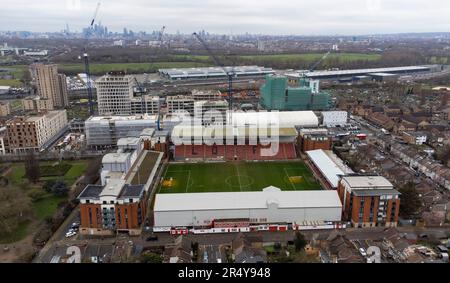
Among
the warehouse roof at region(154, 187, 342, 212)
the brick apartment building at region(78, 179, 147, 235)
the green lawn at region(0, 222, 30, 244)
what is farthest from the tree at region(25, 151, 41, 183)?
the warehouse roof at region(154, 187, 342, 212)

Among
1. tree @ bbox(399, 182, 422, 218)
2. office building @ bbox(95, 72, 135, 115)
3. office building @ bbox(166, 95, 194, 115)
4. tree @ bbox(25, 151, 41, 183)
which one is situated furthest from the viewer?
office building @ bbox(166, 95, 194, 115)

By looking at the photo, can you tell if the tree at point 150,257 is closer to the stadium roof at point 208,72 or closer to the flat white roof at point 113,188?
the flat white roof at point 113,188

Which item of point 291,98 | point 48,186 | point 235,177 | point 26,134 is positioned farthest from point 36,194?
point 291,98

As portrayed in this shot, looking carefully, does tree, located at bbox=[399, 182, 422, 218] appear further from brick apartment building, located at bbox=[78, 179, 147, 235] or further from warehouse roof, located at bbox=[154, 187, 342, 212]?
brick apartment building, located at bbox=[78, 179, 147, 235]

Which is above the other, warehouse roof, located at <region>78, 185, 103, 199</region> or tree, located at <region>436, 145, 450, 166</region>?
warehouse roof, located at <region>78, 185, 103, 199</region>

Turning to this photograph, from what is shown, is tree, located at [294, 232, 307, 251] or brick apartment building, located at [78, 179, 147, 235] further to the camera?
brick apartment building, located at [78, 179, 147, 235]

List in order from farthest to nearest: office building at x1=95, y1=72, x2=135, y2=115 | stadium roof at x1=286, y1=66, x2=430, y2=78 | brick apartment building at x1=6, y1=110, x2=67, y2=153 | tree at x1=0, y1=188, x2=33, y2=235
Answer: stadium roof at x1=286, y1=66, x2=430, y2=78
office building at x1=95, y1=72, x2=135, y2=115
brick apartment building at x1=6, y1=110, x2=67, y2=153
tree at x1=0, y1=188, x2=33, y2=235
